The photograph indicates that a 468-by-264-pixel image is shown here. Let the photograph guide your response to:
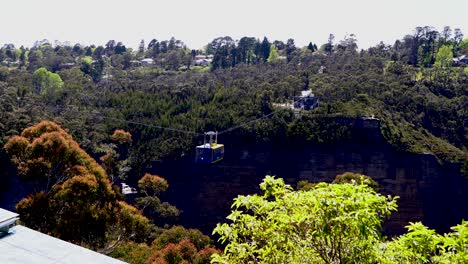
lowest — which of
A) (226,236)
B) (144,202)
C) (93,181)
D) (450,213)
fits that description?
(450,213)

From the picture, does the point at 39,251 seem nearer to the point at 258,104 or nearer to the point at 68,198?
the point at 68,198

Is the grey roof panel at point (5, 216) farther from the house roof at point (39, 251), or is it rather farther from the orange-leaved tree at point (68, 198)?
the orange-leaved tree at point (68, 198)

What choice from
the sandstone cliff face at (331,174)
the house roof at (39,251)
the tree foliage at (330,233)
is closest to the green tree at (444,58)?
the sandstone cliff face at (331,174)

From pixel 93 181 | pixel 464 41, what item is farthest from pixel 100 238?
pixel 464 41

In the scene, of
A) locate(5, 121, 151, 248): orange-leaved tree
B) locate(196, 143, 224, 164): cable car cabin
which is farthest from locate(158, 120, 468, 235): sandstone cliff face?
locate(5, 121, 151, 248): orange-leaved tree

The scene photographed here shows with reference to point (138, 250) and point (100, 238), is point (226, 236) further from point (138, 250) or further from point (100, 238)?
point (138, 250)
